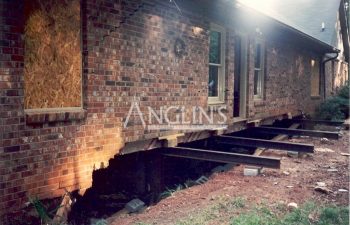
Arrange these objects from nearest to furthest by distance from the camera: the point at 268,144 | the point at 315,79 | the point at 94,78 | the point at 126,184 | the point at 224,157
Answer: the point at 94,78
the point at 224,157
the point at 126,184
the point at 268,144
the point at 315,79

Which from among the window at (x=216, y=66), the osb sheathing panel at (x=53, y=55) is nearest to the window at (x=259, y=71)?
the window at (x=216, y=66)

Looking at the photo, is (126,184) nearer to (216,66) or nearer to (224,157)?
(224,157)

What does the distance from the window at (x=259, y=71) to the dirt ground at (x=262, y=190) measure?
3.39 meters

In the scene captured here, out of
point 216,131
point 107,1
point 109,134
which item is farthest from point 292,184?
point 107,1

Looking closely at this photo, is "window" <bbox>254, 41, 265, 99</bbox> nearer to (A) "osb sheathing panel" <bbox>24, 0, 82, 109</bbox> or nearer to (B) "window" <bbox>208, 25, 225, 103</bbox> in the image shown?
(B) "window" <bbox>208, 25, 225, 103</bbox>

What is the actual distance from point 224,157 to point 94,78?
116 inches

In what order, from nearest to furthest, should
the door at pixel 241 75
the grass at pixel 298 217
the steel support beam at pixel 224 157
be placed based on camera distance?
the grass at pixel 298 217
the steel support beam at pixel 224 157
the door at pixel 241 75

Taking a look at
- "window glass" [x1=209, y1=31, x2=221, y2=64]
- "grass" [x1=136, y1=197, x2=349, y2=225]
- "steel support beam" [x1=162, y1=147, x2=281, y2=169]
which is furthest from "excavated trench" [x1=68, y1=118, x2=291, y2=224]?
"window glass" [x1=209, y1=31, x2=221, y2=64]

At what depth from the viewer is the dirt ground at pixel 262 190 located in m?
5.26

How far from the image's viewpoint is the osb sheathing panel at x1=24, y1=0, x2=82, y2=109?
427 centimetres

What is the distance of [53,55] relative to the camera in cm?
455

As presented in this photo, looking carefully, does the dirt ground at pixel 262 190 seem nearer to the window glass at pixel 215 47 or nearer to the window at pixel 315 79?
the window glass at pixel 215 47

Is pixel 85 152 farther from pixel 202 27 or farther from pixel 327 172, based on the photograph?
pixel 327 172

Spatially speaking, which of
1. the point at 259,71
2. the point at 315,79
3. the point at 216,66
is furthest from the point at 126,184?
the point at 315,79
